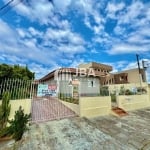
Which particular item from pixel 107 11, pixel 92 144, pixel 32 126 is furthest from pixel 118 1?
pixel 32 126

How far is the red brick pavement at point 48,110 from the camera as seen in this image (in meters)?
7.48

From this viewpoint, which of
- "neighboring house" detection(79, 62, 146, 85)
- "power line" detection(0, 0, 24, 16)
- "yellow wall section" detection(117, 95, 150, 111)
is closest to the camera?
"power line" detection(0, 0, 24, 16)

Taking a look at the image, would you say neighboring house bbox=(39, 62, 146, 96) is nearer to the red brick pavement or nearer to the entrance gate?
the entrance gate

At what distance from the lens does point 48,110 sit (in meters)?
8.61

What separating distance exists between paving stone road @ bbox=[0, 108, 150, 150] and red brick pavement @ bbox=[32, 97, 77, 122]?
680mm

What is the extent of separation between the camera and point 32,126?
6.32m

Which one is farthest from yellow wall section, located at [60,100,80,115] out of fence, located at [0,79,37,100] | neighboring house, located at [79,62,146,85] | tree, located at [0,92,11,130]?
neighboring house, located at [79,62,146,85]

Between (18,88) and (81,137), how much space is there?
372 cm

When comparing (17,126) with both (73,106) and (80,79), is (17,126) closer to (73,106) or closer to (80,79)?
(73,106)

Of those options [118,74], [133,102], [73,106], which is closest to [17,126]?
[73,106]

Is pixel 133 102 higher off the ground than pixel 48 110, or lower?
higher

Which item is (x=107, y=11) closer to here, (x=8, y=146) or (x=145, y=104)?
(x=8, y=146)

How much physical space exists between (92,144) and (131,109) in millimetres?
8253

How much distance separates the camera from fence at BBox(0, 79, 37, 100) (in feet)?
19.9
